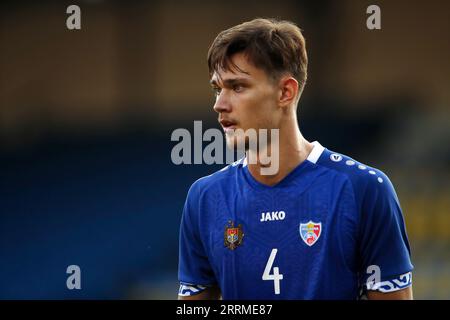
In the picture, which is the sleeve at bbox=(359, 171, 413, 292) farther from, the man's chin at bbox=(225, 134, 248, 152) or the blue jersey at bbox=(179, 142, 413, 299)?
the man's chin at bbox=(225, 134, 248, 152)

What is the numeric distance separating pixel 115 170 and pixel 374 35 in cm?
303

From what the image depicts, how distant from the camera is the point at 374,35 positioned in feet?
25.1

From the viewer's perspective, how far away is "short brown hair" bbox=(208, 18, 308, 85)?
2930 millimetres

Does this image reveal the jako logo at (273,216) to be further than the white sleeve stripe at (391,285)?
Yes

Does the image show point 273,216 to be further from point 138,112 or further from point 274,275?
point 138,112

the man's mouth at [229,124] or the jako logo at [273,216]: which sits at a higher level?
the man's mouth at [229,124]

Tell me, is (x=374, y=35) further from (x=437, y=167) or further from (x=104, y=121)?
(x=104, y=121)

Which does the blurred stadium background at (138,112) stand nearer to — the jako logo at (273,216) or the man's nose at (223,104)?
the jako logo at (273,216)

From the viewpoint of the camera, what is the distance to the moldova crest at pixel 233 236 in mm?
2928

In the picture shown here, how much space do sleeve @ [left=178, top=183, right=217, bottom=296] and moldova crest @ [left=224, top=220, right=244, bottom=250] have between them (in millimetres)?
153

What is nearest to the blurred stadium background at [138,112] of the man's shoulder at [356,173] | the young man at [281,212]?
the young man at [281,212]

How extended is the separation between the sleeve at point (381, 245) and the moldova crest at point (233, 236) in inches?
18.7

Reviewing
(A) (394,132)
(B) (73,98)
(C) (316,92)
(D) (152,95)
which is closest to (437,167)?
(A) (394,132)

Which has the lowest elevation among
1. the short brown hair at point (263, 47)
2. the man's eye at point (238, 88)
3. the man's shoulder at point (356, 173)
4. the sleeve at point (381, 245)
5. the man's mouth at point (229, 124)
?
the sleeve at point (381, 245)
